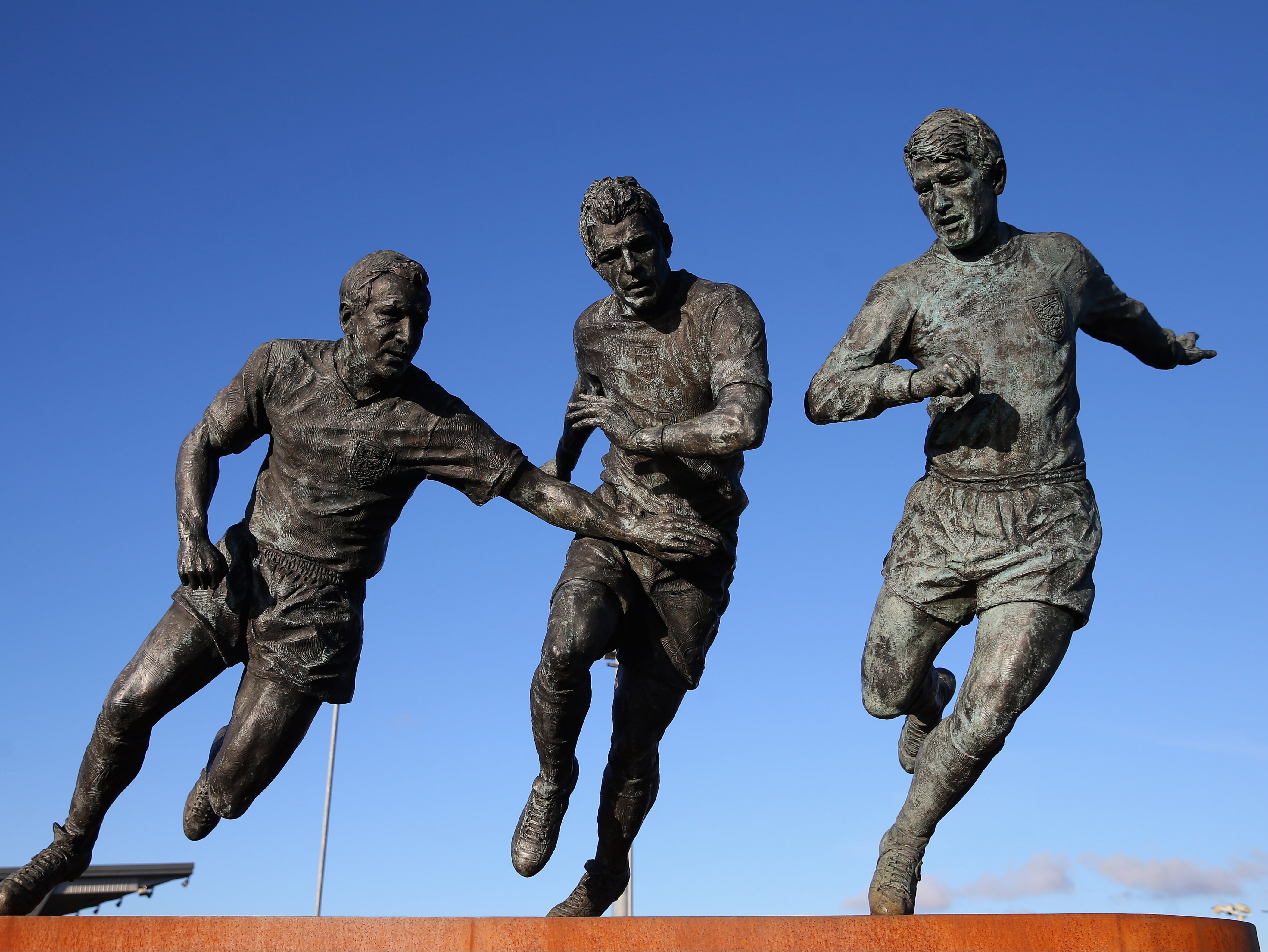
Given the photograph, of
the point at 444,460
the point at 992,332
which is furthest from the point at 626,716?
the point at 992,332

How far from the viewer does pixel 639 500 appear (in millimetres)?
6797

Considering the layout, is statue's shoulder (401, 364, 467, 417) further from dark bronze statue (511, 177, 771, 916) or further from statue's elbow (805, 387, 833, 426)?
statue's elbow (805, 387, 833, 426)

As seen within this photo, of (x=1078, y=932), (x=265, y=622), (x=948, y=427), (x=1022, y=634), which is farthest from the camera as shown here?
(x=265, y=622)

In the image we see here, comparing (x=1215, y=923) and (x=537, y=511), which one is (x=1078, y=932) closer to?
(x=1215, y=923)

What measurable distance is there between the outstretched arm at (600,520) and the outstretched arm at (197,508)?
1396 millimetres

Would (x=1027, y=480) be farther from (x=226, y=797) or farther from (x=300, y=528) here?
(x=226, y=797)

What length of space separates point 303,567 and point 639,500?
1.65m

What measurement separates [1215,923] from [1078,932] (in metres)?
0.57

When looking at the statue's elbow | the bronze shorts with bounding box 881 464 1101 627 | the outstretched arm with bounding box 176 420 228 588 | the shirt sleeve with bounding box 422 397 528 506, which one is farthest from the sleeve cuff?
the outstretched arm with bounding box 176 420 228 588

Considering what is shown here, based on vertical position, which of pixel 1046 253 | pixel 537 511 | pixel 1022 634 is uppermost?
pixel 1046 253

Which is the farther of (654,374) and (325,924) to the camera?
(654,374)

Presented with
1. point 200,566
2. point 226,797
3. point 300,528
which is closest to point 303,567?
point 300,528

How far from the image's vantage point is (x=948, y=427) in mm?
6168

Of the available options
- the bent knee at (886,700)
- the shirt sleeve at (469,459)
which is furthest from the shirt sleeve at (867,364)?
the shirt sleeve at (469,459)
